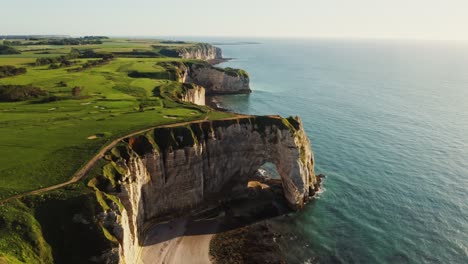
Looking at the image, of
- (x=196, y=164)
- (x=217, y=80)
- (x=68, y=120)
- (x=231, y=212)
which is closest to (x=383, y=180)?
(x=231, y=212)

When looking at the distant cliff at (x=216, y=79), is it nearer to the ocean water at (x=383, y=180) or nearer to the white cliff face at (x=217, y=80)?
the white cliff face at (x=217, y=80)

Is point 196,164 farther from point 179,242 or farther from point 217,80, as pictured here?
point 217,80

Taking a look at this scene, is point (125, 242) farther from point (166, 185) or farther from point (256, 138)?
point (256, 138)

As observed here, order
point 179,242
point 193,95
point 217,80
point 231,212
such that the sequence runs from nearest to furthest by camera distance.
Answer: point 179,242
point 231,212
point 193,95
point 217,80

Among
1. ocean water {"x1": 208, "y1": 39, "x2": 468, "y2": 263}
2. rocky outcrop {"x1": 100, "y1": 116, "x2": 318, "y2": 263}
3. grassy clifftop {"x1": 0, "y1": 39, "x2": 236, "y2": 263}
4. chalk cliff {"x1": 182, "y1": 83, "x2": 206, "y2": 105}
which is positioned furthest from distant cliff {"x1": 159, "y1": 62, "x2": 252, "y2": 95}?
rocky outcrop {"x1": 100, "y1": 116, "x2": 318, "y2": 263}

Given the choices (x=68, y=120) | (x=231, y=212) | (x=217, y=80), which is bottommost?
(x=231, y=212)

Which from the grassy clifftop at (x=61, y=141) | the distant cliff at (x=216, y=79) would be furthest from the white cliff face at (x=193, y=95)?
the distant cliff at (x=216, y=79)

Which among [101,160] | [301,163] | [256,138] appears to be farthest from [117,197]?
[301,163]
